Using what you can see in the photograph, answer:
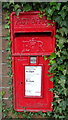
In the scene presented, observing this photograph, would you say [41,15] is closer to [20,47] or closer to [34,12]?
[34,12]

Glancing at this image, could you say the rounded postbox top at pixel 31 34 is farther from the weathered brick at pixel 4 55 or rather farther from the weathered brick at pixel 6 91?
the weathered brick at pixel 6 91

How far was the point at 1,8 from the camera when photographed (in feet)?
8.10

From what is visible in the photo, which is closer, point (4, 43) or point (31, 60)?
point (31, 60)

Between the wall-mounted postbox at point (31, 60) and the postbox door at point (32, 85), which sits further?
the postbox door at point (32, 85)

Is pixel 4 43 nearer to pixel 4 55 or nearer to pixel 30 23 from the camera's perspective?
pixel 4 55

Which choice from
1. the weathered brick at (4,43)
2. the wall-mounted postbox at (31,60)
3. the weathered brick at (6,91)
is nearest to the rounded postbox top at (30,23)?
the wall-mounted postbox at (31,60)

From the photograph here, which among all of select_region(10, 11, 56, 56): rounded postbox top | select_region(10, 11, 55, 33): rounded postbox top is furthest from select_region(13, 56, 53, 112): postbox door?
select_region(10, 11, 55, 33): rounded postbox top

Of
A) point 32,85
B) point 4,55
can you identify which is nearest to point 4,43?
point 4,55

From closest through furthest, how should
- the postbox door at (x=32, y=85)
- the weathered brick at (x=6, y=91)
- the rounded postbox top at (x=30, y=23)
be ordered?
the rounded postbox top at (x=30, y=23)
the postbox door at (x=32, y=85)
the weathered brick at (x=6, y=91)

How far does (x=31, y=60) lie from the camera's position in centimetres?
246

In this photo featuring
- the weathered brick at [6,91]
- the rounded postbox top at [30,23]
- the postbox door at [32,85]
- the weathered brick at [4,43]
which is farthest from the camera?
the weathered brick at [6,91]

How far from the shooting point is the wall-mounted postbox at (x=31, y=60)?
2334 mm

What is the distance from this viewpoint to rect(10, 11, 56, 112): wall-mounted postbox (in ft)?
7.66

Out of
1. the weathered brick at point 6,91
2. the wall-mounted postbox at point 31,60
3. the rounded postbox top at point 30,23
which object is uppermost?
the rounded postbox top at point 30,23
